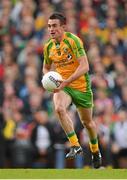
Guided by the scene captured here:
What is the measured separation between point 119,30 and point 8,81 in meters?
3.35

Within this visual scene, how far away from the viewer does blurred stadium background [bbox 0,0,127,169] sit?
15.8m

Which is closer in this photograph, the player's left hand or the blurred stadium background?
the player's left hand

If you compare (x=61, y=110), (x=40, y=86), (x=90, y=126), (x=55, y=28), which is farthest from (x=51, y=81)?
(x=40, y=86)

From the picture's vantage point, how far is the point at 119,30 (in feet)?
63.1

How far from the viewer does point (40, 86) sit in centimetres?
1722

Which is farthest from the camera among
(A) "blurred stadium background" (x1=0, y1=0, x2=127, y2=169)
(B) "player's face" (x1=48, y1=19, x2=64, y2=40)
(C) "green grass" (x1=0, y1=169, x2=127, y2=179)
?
(A) "blurred stadium background" (x1=0, y1=0, x2=127, y2=169)

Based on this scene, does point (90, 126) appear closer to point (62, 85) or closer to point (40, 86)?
point (62, 85)

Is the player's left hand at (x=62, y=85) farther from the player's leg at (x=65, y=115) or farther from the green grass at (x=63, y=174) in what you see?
the green grass at (x=63, y=174)

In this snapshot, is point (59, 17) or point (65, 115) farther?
point (59, 17)

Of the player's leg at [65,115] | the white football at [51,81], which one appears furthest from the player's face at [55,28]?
the player's leg at [65,115]

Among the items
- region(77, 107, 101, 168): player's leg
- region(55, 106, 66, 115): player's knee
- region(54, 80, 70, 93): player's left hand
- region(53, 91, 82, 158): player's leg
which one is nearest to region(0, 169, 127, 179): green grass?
region(53, 91, 82, 158): player's leg

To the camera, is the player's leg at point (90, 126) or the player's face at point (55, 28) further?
the player's leg at point (90, 126)

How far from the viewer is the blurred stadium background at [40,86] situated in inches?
621

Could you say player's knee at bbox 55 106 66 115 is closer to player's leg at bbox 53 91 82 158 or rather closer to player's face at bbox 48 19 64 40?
player's leg at bbox 53 91 82 158
